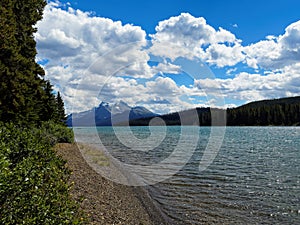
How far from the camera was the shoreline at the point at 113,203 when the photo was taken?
8.92 meters

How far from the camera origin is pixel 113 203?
10703mm

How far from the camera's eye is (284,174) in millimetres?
19938

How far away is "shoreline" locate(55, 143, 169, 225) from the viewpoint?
8.92 metres

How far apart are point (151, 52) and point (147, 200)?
823 centimetres

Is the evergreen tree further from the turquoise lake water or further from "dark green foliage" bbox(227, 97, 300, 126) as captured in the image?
"dark green foliage" bbox(227, 97, 300, 126)

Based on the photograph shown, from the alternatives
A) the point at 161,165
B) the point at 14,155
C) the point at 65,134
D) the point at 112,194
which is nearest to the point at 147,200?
the point at 112,194

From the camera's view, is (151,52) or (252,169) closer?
(151,52)

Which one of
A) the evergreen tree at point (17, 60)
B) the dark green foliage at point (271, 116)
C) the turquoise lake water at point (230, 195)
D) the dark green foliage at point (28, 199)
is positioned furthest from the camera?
the dark green foliage at point (271, 116)

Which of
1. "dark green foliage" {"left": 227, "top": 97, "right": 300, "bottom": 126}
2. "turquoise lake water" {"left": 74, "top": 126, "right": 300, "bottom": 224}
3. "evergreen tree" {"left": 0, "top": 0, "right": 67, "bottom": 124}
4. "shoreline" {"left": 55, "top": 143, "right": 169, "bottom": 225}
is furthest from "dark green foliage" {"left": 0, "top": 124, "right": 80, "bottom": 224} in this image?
"dark green foliage" {"left": 227, "top": 97, "right": 300, "bottom": 126}

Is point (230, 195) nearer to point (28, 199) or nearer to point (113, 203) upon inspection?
point (113, 203)

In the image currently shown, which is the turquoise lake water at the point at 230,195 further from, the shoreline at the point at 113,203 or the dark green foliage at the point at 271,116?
the dark green foliage at the point at 271,116

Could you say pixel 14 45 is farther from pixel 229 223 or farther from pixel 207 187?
pixel 229 223

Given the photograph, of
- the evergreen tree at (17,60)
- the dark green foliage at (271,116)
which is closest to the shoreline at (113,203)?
the evergreen tree at (17,60)

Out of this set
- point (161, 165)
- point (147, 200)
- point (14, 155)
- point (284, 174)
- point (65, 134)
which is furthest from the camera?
point (65, 134)
